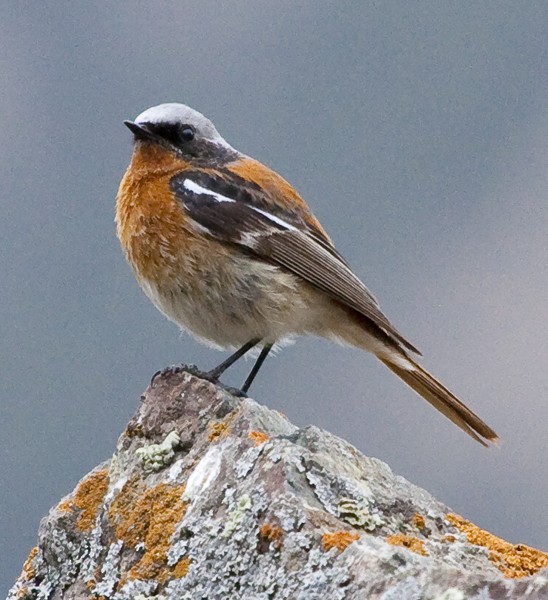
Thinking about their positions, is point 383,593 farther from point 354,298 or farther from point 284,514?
point 354,298

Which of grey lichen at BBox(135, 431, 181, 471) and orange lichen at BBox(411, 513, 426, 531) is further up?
orange lichen at BBox(411, 513, 426, 531)

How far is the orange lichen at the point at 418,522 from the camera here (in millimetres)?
3936

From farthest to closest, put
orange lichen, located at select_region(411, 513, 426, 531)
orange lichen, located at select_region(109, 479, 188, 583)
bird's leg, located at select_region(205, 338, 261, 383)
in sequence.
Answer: bird's leg, located at select_region(205, 338, 261, 383) → orange lichen, located at select_region(411, 513, 426, 531) → orange lichen, located at select_region(109, 479, 188, 583)

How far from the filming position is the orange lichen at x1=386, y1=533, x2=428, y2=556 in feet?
11.9

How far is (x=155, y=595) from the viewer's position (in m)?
3.70

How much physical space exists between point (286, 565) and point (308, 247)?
313cm

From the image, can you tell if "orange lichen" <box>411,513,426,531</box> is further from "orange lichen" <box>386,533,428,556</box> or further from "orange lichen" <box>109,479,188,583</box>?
"orange lichen" <box>109,479,188,583</box>

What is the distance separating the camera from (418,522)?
155 inches

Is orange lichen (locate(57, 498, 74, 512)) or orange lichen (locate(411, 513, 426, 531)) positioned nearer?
orange lichen (locate(411, 513, 426, 531))

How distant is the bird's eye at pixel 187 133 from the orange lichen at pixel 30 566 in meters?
3.00

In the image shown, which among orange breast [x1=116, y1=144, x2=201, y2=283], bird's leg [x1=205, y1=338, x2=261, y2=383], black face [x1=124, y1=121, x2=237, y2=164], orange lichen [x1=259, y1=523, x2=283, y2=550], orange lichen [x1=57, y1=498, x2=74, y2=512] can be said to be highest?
black face [x1=124, y1=121, x2=237, y2=164]

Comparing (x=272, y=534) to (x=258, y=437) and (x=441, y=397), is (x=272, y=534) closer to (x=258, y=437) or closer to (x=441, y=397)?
(x=258, y=437)

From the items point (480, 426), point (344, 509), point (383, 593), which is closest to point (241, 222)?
point (480, 426)

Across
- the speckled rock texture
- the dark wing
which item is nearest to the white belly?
the dark wing
